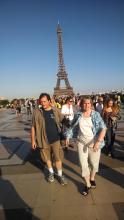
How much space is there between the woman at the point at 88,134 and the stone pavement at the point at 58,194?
0.35m

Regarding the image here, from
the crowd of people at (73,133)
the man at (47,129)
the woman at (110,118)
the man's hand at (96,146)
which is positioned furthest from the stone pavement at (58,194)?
the man's hand at (96,146)

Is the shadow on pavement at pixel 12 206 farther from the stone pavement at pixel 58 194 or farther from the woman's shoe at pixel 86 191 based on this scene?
the woman's shoe at pixel 86 191

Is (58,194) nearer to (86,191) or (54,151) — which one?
(86,191)

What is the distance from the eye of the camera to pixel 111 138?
7812 mm

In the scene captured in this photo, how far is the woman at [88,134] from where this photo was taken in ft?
16.4

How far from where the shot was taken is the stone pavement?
436 cm

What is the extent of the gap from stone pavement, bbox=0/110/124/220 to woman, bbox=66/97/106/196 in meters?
0.35

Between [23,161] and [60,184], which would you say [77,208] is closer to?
[60,184]

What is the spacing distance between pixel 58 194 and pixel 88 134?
112cm

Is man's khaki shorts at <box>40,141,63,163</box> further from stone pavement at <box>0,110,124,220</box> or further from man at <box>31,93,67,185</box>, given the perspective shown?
stone pavement at <box>0,110,124,220</box>

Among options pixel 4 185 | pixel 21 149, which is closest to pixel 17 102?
pixel 21 149

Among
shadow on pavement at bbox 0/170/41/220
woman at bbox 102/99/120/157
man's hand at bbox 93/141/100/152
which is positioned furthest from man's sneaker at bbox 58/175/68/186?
woman at bbox 102/99/120/157

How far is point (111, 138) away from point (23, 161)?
2275 mm

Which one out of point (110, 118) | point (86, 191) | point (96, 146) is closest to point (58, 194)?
point (86, 191)
